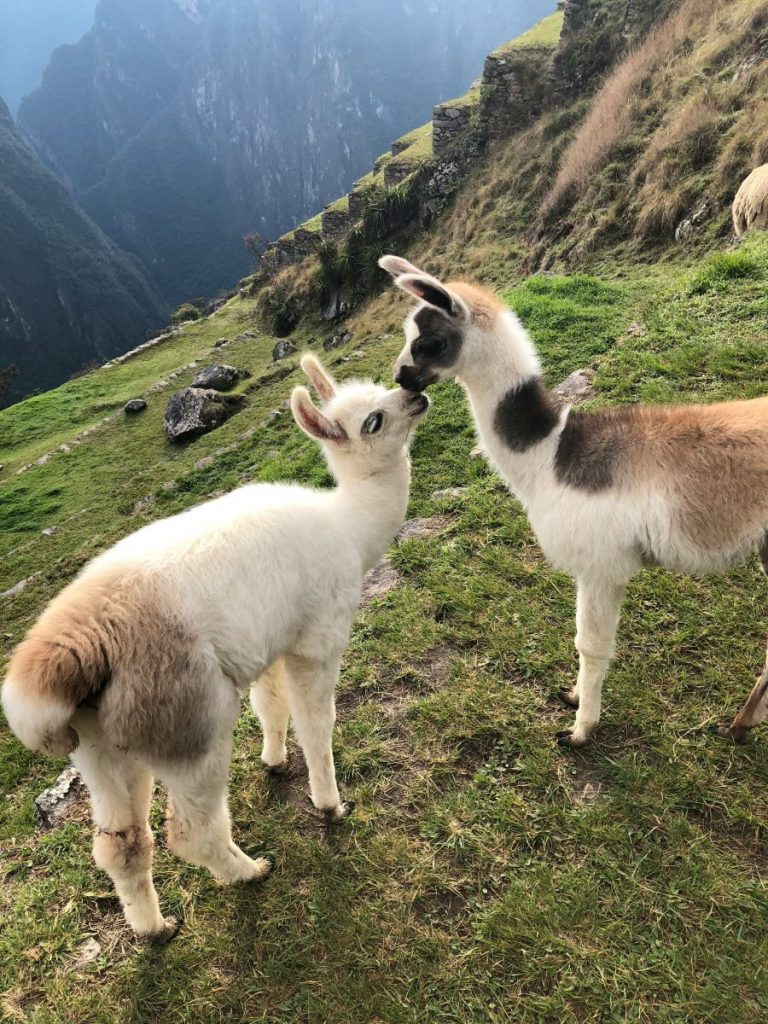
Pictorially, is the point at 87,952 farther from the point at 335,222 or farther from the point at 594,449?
the point at 335,222

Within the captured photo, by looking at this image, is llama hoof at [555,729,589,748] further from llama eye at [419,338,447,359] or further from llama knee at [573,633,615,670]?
llama eye at [419,338,447,359]

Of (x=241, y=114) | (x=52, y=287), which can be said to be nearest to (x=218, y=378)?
(x=52, y=287)

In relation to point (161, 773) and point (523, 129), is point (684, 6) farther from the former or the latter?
point (161, 773)

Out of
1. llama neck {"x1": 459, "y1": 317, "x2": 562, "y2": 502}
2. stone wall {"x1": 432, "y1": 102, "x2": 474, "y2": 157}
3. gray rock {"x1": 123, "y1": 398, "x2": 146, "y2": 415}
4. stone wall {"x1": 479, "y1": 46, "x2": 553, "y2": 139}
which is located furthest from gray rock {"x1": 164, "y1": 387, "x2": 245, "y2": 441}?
stone wall {"x1": 432, "y1": 102, "x2": 474, "y2": 157}

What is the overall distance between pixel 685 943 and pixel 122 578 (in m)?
2.69

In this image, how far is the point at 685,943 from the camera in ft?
7.46

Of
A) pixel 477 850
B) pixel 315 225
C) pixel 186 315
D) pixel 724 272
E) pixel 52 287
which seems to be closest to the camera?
pixel 477 850

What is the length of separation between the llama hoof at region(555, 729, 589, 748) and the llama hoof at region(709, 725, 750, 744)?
674mm

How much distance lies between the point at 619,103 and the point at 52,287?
337 ft

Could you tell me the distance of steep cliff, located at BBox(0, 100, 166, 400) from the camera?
88812 mm

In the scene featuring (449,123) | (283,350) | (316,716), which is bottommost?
(283,350)

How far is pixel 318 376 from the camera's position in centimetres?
331

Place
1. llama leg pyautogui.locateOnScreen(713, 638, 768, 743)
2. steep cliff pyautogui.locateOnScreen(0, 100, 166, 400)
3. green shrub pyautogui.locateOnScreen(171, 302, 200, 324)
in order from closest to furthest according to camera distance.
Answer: llama leg pyautogui.locateOnScreen(713, 638, 768, 743) < green shrub pyautogui.locateOnScreen(171, 302, 200, 324) < steep cliff pyautogui.locateOnScreen(0, 100, 166, 400)

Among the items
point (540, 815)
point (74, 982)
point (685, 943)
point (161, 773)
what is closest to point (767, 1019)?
point (685, 943)
